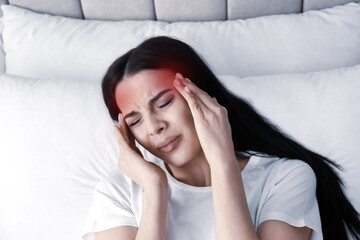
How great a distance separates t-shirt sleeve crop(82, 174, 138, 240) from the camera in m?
0.81

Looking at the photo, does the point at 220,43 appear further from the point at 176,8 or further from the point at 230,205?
the point at 230,205

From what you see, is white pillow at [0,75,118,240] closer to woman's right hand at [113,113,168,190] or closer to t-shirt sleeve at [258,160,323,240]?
woman's right hand at [113,113,168,190]

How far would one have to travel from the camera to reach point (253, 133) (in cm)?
88

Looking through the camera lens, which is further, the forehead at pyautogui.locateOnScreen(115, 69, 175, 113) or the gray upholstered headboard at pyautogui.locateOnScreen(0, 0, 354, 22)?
the gray upholstered headboard at pyautogui.locateOnScreen(0, 0, 354, 22)

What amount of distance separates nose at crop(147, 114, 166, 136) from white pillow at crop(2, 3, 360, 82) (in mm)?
254

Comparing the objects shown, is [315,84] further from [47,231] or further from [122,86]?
[47,231]

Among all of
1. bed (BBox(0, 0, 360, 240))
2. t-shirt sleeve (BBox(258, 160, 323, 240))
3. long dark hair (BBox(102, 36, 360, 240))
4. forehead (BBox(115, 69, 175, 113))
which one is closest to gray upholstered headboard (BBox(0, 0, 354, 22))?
bed (BBox(0, 0, 360, 240))

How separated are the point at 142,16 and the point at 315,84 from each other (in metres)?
0.49

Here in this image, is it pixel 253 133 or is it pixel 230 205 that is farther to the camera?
pixel 253 133

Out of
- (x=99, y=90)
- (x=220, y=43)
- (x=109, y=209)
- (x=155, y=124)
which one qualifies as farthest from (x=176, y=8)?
(x=109, y=209)

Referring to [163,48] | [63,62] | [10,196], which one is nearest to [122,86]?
[163,48]

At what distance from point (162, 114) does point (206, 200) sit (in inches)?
7.8

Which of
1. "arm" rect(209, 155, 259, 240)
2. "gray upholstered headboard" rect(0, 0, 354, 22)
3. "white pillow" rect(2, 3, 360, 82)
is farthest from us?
"gray upholstered headboard" rect(0, 0, 354, 22)

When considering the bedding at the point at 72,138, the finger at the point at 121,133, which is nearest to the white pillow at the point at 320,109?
the bedding at the point at 72,138
